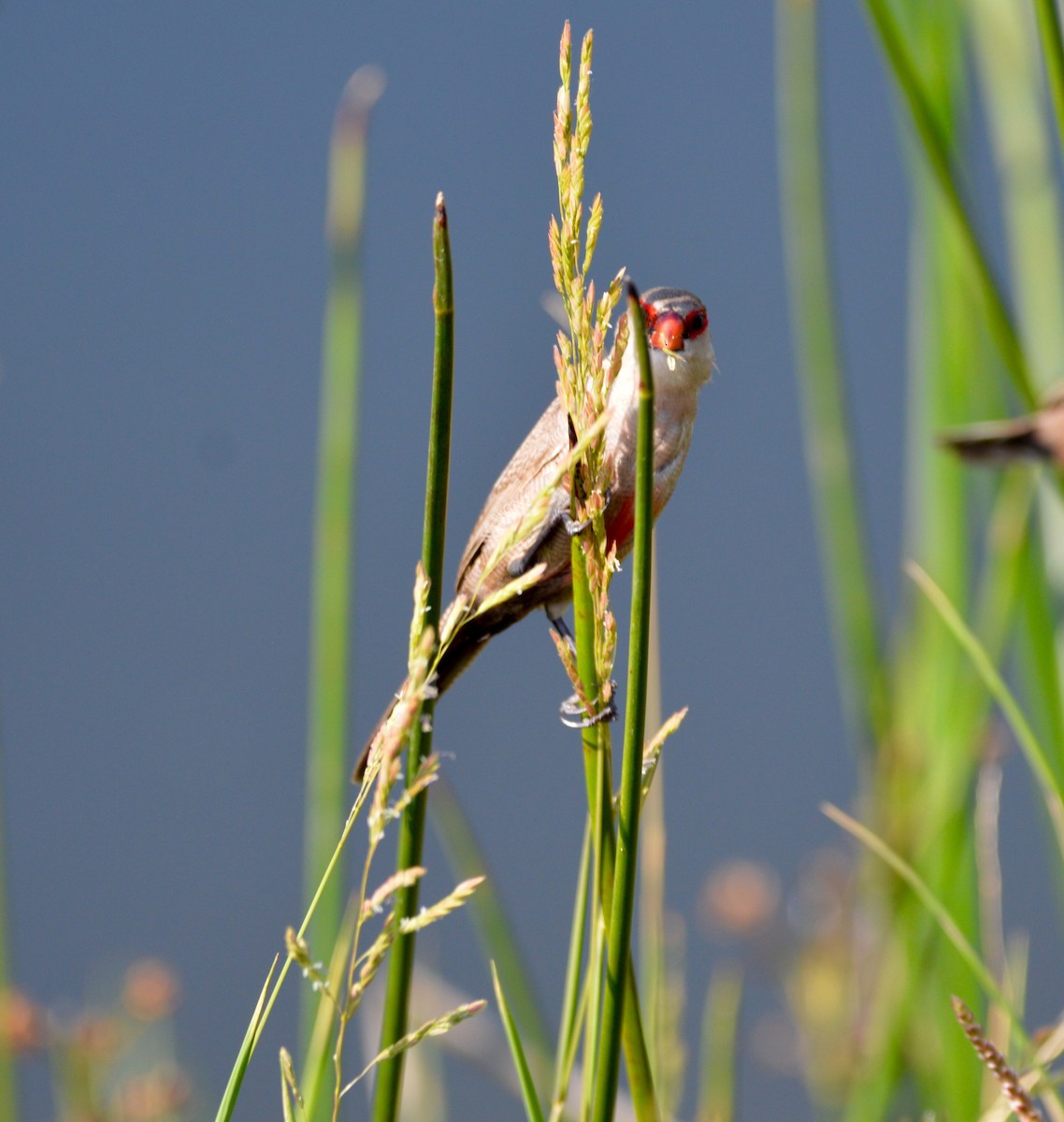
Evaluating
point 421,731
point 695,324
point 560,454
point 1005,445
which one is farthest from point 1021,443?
point 695,324

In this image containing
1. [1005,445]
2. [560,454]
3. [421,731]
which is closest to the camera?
[1005,445]

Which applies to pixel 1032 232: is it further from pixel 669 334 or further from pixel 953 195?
pixel 669 334

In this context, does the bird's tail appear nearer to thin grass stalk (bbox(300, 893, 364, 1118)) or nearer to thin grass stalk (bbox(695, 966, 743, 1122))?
thin grass stalk (bbox(300, 893, 364, 1118))

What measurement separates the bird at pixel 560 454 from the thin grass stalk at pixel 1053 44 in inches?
25.4

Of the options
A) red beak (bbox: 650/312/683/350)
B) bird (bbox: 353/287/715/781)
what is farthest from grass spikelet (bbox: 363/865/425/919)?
red beak (bbox: 650/312/683/350)

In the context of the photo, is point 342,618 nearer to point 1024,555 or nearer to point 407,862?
point 407,862

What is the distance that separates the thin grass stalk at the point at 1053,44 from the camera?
62 centimetres

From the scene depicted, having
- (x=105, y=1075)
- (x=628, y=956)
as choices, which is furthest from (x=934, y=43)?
(x=105, y=1075)

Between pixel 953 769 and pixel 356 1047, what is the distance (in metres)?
2.48

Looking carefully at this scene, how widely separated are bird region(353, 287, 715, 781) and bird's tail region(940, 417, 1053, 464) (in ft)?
2.72

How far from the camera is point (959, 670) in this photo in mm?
1040

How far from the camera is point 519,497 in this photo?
4.52 feet

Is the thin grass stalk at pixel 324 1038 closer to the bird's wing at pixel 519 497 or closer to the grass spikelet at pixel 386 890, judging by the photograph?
the grass spikelet at pixel 386 890

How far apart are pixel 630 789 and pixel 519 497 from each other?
2.69 feet
